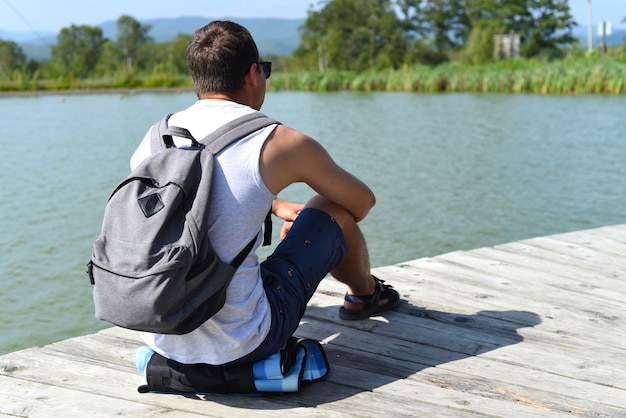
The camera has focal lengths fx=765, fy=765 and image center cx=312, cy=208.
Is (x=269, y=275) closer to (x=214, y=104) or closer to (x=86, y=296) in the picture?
(x=214, y=104)

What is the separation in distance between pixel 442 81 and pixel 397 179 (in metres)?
15.3

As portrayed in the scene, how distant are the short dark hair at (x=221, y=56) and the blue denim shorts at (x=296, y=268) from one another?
0.45m

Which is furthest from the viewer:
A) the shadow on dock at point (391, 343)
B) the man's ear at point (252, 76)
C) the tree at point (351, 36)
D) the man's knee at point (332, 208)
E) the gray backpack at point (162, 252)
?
the tree at point (351, 36)

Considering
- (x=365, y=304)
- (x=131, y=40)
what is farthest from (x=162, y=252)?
(x=131, y=40)

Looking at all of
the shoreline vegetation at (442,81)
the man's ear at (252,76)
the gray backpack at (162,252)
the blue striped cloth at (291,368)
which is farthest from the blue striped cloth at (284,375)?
the shoreline vegetation at (442,81)

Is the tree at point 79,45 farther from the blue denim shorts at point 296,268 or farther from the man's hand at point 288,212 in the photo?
the blue denim shorts at point 296,268

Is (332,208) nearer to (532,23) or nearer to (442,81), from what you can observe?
(442,81)

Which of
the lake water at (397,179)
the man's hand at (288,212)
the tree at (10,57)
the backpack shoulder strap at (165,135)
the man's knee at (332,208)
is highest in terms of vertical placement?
the tree at (10,57)

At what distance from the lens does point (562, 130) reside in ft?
40.6

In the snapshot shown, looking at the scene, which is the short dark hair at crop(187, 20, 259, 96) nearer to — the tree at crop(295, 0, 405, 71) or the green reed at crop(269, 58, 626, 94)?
the green reed at crop(269, 58, 626, 94)

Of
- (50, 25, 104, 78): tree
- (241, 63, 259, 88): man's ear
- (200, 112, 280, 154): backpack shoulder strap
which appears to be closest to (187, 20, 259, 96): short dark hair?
(241, 63, 259, 88): man's ear

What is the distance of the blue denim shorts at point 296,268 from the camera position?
6.22 feet

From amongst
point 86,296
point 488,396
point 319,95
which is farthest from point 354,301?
point 319,95

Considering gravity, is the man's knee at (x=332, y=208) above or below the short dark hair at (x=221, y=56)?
below
